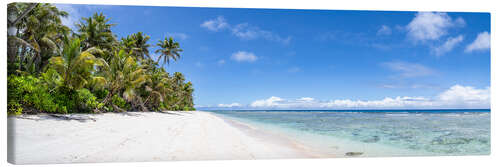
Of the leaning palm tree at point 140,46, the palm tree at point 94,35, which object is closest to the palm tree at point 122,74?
the palm tree at point 94,35

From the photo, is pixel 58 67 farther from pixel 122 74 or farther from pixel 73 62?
pixel 122 74

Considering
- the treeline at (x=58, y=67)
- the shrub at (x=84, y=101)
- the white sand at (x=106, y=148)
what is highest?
the treeline at (x=58, y=67)

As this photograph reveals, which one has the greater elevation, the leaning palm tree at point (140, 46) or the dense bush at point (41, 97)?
the leaning palm tree at point (140, 46)

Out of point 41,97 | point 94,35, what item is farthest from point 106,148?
point 94,35

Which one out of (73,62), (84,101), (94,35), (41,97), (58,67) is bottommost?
(84,101)

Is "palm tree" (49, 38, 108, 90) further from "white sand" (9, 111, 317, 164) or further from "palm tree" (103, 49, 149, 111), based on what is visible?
"palm tree" (103, 49, 149, 111)

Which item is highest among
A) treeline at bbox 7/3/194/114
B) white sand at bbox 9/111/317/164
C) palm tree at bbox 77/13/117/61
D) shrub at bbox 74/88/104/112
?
palm tree at bbox 77/13/117/61

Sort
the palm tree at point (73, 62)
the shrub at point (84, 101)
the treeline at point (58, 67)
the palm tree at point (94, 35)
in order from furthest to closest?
the palm tree at point (94, 35) → the shrub at point (84, 101) → the palm tree at point (73, 62) → the treeline at point (58, 67)

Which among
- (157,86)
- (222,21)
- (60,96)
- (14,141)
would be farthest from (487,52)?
(157,86)

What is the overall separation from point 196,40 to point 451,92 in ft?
17.2

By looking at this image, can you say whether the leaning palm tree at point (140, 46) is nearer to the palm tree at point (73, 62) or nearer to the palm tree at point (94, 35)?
the palm tree at point (94, 35)

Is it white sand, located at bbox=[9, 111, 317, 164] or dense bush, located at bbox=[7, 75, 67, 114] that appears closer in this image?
white sand, located at bbox=[9, 111, 317, 164]

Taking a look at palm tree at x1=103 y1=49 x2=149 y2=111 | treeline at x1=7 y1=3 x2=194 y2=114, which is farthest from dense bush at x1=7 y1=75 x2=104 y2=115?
palm tree at x1=103 y1=49 x2=149 y2=111
